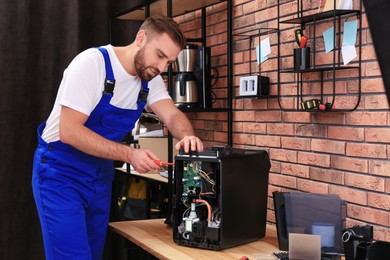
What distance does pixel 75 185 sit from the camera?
2297 mm

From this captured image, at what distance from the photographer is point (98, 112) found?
2303 mm

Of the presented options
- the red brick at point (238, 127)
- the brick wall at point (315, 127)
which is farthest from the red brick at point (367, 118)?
the red brick at point (238, 127)

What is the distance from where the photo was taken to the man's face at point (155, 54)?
2283mm

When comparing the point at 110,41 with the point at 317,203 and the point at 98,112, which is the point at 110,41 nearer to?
the point at 98,112

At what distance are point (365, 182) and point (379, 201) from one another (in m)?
0.10

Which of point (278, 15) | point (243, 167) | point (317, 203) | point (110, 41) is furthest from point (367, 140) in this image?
point (110, 41)

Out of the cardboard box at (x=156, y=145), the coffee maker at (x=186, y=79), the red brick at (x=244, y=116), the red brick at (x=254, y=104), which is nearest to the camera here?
the red brick at (x=254, y=104)

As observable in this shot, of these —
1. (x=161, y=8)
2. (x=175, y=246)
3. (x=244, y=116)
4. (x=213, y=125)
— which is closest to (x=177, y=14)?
(x=161, y=8)

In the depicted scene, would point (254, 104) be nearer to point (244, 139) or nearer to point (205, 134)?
point (244, 139)

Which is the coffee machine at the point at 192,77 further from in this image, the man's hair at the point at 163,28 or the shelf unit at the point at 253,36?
the man's hair at the point at 163,28

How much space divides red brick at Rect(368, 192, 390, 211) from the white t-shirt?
1.10 metres

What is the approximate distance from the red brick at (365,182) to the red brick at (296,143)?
0.29 metres

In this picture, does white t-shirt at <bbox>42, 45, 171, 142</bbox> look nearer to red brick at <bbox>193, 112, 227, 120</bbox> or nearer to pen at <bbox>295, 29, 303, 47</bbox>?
pen at <bbox>295, 29, 303, 47</bbox>

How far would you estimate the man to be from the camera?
2.14 m
